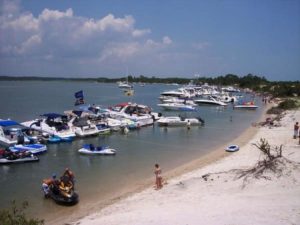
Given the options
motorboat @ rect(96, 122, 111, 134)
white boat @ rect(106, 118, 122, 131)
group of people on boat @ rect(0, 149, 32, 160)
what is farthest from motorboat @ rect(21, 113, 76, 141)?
group of people on boat @ rect(0, 149, 32, 160)

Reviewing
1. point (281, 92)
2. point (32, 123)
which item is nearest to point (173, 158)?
point (32, 123)

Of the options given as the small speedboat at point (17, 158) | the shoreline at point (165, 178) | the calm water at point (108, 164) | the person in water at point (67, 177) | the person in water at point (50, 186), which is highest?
the person in water at point (67, 177)

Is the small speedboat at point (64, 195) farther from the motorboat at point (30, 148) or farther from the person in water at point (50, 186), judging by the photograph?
the motorboat at point (30, 148)

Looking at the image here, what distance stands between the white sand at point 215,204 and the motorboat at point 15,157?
11445 mm

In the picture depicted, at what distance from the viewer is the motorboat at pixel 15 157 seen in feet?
85.4

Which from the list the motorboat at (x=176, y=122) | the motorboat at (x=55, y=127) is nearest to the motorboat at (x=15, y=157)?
the motorboat at (x=55, y=127)

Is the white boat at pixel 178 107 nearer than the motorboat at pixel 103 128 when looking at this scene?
No

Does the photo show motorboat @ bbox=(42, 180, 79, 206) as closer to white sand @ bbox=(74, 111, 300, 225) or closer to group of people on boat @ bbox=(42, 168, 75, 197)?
group of people on boat @ bbox=(42, 168, 75, 197)

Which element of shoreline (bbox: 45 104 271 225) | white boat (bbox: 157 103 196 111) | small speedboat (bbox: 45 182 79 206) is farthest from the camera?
white boat (bbox: 157 103 196 111)

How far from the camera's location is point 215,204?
14.5 m

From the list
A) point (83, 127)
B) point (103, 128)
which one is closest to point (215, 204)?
point (83, 127)

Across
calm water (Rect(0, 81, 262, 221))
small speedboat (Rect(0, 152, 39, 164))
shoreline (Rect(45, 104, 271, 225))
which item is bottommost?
calm water (Rect(0, 81, 262, 221))

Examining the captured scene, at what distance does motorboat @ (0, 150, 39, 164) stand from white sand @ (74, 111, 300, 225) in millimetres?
11445

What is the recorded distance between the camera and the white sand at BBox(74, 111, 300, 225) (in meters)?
12.7
